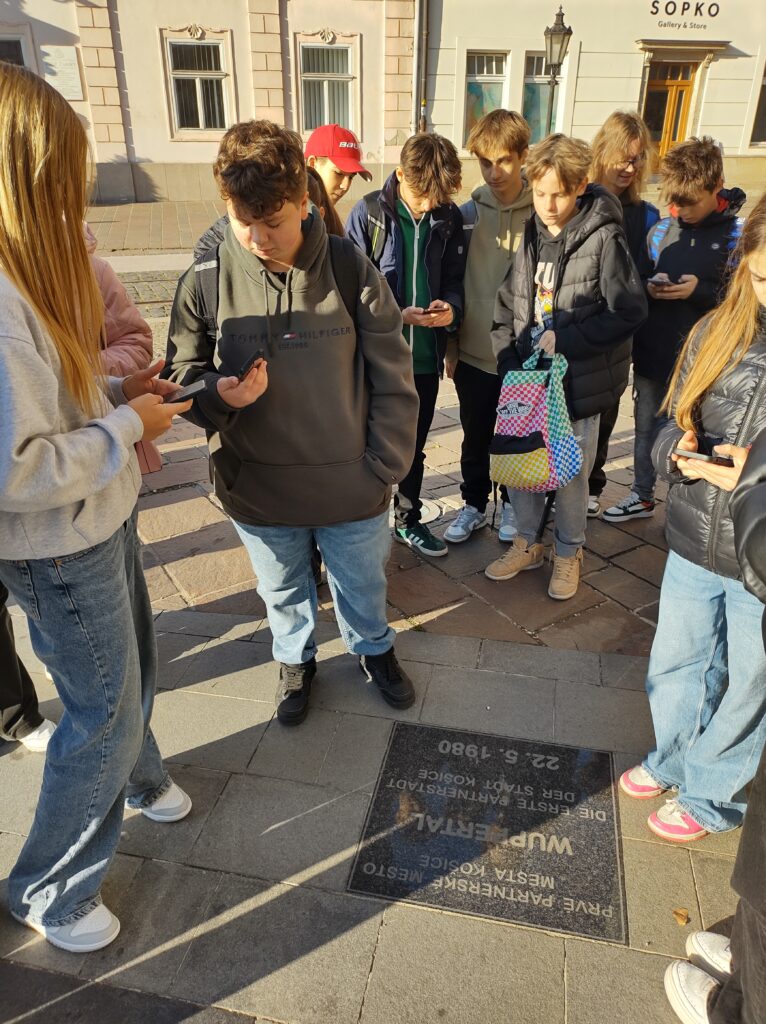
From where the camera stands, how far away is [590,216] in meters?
2.97

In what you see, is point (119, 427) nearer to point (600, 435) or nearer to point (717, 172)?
point (600, 435)

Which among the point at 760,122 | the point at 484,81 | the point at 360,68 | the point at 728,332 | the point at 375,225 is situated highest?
the point at 360,68

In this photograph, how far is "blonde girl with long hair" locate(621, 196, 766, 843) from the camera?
5.95 ft

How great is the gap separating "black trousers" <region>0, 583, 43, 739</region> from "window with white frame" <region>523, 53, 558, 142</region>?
17951mm

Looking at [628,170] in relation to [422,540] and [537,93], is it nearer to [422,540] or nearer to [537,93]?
[422,540]

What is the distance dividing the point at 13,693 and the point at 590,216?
9.43 ft

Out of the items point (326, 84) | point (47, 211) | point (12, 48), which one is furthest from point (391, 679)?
point (12, 48)

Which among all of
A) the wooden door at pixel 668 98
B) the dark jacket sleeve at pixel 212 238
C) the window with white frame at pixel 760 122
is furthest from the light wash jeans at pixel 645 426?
the window with white frame at pixel 760 122

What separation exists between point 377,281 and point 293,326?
0.32 metres

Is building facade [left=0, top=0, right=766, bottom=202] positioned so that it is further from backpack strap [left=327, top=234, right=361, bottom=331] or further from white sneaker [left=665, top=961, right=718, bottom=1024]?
white sneaker [left=665, top=961, right=718, bottom=1024]

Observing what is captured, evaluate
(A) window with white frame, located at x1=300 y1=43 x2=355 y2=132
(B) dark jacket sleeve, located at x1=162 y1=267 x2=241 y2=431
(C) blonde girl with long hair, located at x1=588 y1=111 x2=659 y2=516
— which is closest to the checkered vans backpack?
(C) blonde girl with long hair, located at x1=588 y1=111 x2=659 y2=516

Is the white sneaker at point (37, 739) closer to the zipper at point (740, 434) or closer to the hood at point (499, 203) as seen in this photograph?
the zipper at point (740, 434)

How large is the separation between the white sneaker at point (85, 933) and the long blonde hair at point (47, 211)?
1.35m

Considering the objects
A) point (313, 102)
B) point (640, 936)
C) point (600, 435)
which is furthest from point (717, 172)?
point (313, 102)
